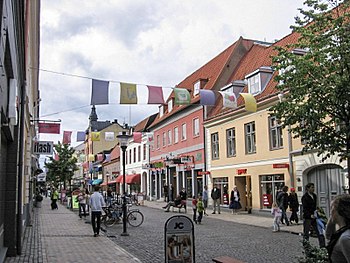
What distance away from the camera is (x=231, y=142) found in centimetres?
2655

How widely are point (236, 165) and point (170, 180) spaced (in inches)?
487

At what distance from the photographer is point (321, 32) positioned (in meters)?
10.6

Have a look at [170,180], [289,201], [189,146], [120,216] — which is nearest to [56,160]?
[170,180]

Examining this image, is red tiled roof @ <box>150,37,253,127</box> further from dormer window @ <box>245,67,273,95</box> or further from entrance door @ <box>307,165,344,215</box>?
entrance door @ <box>307,165,344,215</box>

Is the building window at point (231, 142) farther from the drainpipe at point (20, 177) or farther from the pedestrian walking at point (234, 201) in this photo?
the drainpipe at point (20, 177)

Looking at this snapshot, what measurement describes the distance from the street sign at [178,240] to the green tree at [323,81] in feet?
14.5

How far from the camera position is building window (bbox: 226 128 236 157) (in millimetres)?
26156

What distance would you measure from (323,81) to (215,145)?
62.0 ft

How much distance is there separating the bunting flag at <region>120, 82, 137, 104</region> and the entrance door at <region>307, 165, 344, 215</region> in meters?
8.89

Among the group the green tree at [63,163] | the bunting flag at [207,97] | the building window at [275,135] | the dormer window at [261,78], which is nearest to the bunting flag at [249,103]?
the bunting flag at [207,97]

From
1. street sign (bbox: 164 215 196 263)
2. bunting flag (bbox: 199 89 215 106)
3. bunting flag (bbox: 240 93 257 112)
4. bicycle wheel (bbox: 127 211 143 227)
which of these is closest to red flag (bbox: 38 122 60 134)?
bicycle wheel (bbox: 127 211 143 227)

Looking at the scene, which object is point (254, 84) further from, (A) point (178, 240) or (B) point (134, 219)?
(A) point (178, 240)

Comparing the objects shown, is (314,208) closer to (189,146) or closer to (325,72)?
(325,72)

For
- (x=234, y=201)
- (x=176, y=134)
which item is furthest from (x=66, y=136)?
(x=234, y=201)
